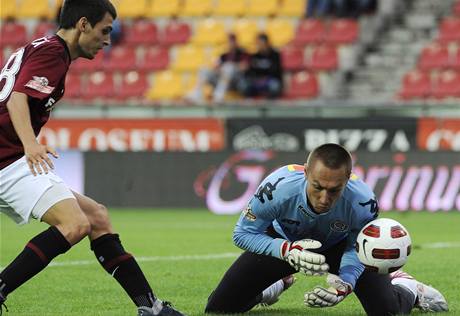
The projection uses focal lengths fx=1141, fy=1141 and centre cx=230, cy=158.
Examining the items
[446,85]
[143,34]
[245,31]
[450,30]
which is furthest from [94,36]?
[143,34]

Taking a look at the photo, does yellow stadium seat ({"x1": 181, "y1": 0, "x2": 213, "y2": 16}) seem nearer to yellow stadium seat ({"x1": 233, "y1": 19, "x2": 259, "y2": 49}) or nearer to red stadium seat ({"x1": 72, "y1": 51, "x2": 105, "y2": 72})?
yellow stadium seat ({"x1": 233, "y1": 19, "x2": 259, "y2": 49})

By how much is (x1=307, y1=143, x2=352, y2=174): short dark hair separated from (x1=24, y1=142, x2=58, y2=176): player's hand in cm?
148

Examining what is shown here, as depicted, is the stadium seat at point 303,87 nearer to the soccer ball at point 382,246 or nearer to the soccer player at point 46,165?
the soccer ball at point 382,246

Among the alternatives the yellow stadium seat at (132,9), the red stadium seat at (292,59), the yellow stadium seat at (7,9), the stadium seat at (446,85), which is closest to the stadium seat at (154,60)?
the yellow stadium seat at (132,9)

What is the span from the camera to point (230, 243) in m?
13.2

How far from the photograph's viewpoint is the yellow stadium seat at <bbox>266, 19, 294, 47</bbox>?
2425 cm

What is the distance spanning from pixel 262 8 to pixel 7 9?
21.4 ft

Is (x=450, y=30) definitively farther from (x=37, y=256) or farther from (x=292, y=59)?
(x=37, y=256)

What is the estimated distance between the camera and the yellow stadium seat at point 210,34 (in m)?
24.7

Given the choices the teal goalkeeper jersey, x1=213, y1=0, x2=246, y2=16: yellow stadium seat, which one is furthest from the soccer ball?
x1=213, y1=0, x2=246, y2=16: yellow stadium seat

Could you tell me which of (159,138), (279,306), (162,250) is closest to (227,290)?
(279,306)

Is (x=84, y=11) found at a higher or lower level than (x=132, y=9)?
higher

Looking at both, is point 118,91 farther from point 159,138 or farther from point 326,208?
point 326,208

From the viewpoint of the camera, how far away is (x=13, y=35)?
26.4 meters
